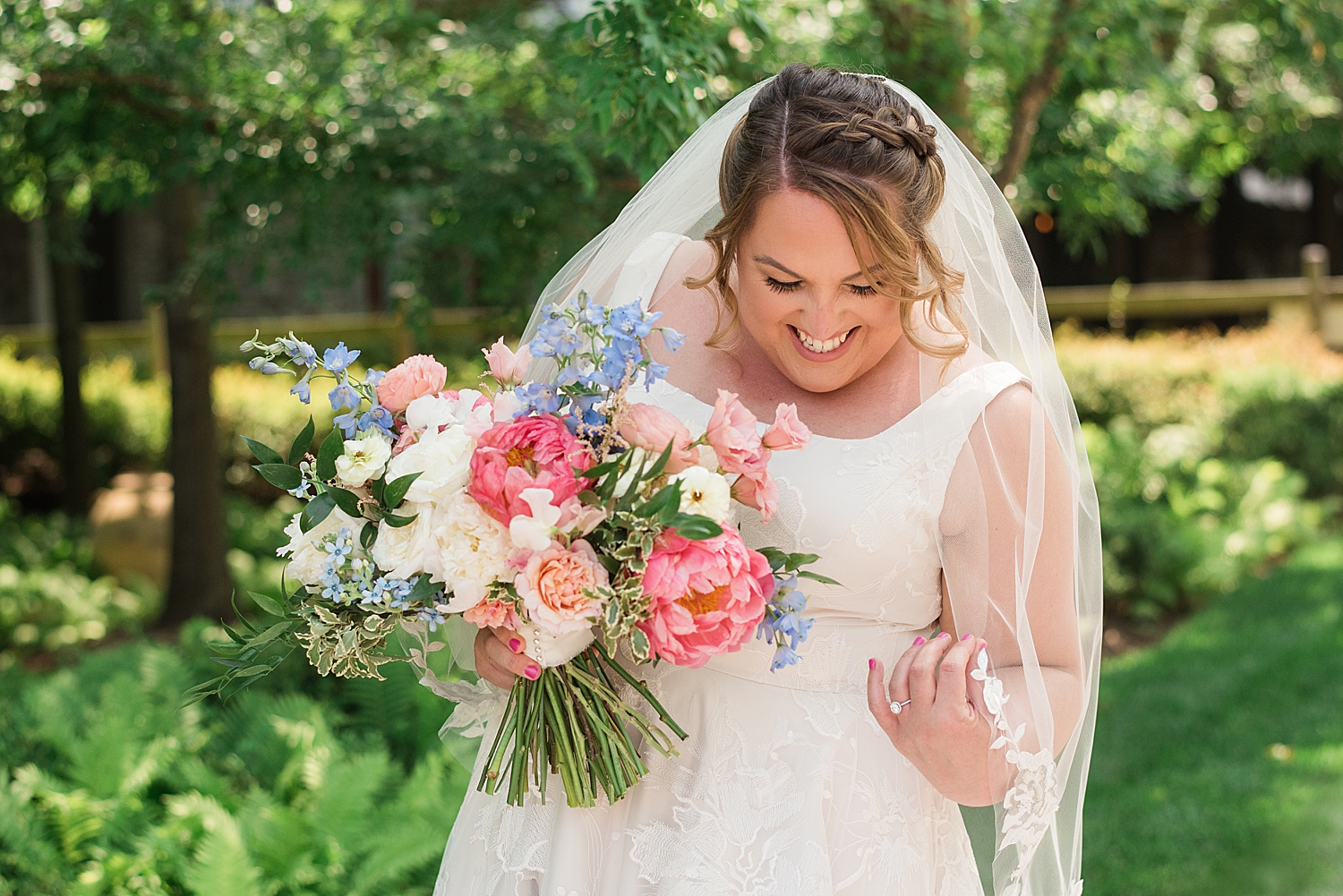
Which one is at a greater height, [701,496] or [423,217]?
[701,496]

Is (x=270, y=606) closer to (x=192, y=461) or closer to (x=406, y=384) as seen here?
(x=406, y=384)

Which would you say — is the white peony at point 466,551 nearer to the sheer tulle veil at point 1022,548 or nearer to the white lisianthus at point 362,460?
the white lisianthus at point 362,460

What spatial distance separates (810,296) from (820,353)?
0.10 metres

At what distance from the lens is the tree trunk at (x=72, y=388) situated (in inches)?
336

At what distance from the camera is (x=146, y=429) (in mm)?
9664

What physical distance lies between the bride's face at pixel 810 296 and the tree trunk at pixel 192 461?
512cm

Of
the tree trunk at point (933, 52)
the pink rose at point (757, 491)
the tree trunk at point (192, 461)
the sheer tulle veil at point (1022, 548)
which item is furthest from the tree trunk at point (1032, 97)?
the tree trunk at point (192, 461)

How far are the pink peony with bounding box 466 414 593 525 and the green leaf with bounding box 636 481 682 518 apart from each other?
0.09 meters

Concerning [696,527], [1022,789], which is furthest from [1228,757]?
[696,527]

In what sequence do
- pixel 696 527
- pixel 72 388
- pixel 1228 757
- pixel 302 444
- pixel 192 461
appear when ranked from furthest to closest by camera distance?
pixel 72 388 → pixel 192 461 → pixel 1228 757 → pixel 302 444 → pixel 696 527

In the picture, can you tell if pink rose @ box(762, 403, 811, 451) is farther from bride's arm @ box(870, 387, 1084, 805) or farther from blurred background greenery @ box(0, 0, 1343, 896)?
blurred background greenery @ box(0, 0, 1343, 896)

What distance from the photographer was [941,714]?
1706 millimetres

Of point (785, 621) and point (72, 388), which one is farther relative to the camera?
point (72, 388)

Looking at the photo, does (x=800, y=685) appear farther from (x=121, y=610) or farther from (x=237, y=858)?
(x=121, y=610)
